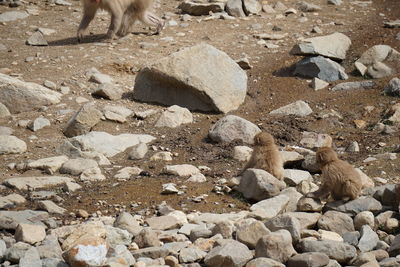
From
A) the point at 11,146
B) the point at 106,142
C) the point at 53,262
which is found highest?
the point at 53,262

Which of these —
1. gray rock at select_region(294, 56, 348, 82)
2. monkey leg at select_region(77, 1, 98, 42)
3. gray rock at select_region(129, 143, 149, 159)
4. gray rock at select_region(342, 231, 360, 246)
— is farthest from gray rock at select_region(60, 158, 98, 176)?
monkey leg at select_region(77, 1, 98, 42)

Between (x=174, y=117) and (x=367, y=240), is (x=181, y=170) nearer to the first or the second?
(x=174, y=117)

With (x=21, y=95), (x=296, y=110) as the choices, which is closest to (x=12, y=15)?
(x=21, y=95)

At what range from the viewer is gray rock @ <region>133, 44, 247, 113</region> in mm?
11719

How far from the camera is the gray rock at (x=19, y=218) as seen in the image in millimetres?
7777

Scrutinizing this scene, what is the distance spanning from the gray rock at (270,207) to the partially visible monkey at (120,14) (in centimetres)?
711

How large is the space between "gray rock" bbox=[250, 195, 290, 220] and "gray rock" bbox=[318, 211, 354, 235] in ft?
1.64

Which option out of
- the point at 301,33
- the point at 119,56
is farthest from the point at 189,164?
the point at 301,33

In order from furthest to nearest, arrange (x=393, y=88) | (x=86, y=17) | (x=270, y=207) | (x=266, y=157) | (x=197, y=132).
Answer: (x=86, y=17) < (x=393, y=88) < (x=197, y=132) < (x=266, y=157) < (x=270, y=207)

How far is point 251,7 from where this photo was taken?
53.0 ft

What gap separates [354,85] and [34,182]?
20.2 feet

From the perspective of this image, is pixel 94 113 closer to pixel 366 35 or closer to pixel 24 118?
pixel 24 118

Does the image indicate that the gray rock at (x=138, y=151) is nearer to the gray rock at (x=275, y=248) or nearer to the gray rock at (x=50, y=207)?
the gray rock at (x=50, y=207)

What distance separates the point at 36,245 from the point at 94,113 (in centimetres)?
395
